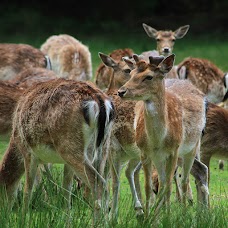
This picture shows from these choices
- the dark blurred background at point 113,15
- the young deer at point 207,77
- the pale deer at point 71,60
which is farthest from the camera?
the dark blurred background at point 113,15

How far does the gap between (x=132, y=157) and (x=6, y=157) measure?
4.65 feet

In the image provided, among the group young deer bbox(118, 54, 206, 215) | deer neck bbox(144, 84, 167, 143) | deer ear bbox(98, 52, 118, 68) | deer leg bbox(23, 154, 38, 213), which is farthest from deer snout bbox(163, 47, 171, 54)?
deer leg bbox(23, 154, 38, 213)

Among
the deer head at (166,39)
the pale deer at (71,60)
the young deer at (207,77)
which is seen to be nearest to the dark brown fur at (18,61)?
the pale deer at (71,60)

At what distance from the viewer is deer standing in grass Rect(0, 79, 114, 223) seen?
6625 mm

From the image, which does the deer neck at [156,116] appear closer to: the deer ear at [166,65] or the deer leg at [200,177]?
the deer ear at [166,65]

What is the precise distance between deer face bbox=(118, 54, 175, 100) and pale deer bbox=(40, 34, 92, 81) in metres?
7.41

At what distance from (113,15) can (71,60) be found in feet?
35.8

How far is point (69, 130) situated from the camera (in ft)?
21.8

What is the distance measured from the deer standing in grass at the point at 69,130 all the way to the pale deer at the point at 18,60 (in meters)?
6.50

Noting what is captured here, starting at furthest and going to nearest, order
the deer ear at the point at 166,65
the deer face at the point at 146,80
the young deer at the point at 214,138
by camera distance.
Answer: the young deer at the point at 214,138 → the deer ear at the point at 166,65 → the deer face at the point at 146,80

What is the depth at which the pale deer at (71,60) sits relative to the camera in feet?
49.7

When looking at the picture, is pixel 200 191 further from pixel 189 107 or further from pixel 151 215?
pixel 151 215

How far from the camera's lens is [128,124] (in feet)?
27.1

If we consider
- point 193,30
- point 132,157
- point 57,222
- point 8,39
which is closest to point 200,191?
point 132,157
